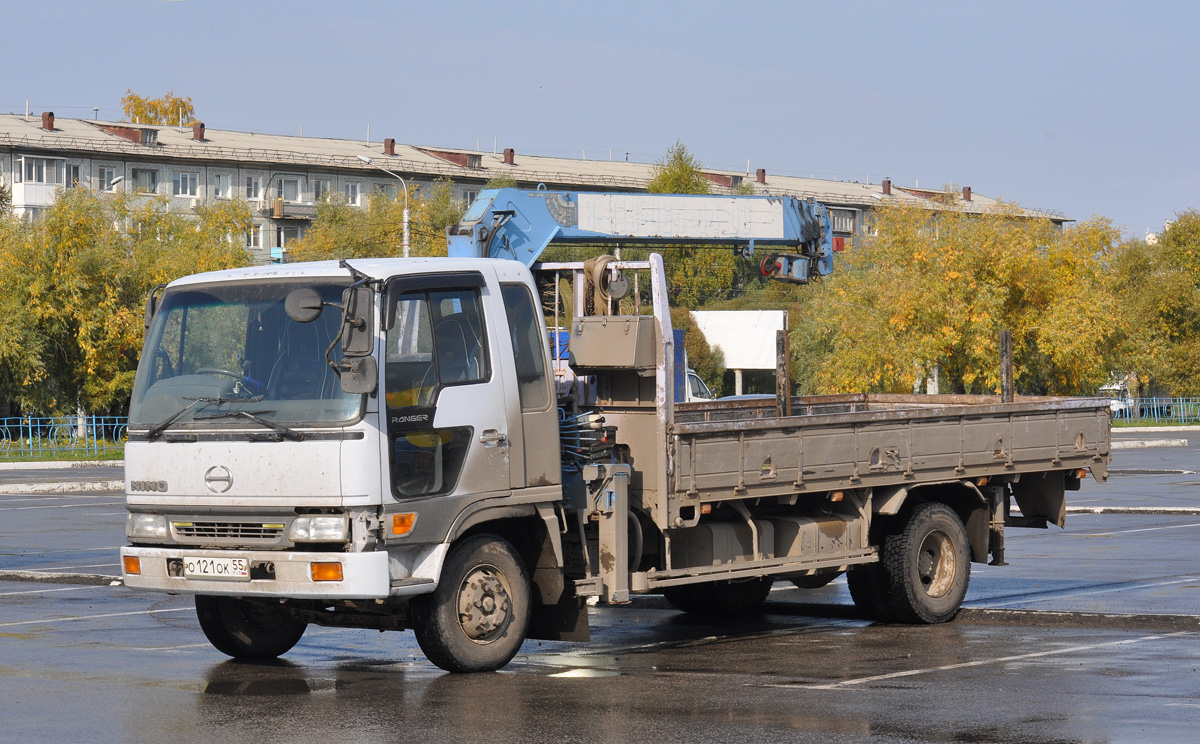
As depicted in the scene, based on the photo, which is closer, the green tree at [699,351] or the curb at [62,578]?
the curb at [62,578]

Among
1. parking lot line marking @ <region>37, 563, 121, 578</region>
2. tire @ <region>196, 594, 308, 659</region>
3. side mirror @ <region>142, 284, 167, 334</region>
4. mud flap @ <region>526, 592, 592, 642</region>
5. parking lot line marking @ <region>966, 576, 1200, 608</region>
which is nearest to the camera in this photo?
side mirror @ <region>142, 284, 167, 334</region>

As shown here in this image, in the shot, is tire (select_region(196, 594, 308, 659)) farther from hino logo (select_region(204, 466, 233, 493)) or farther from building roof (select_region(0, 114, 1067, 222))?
building roof (select_region(0, 114, 1067, 222))

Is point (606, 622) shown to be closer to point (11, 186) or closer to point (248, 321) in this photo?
point (248, 321)

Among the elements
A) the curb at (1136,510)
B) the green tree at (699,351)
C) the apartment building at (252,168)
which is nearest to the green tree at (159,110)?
the apartment building at (252,168)

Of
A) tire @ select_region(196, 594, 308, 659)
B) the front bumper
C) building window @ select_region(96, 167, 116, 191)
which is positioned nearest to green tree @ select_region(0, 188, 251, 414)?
building window @ select_region(96, 167, 116, 191)

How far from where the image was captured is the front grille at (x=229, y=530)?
8.89 m

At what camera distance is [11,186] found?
77000 millimetres

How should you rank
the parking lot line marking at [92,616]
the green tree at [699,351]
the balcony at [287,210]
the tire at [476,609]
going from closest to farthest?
the tire at [476,609], the parking lot line marking at [92,616], the green tree at [699,351], the balcony at [287,210]

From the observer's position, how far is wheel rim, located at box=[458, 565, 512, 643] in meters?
9.30

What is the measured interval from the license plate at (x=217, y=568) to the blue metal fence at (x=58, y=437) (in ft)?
110

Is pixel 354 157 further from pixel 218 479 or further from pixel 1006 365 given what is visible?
pixel 218 479

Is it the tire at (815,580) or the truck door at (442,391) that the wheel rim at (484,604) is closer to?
the truck door at (442,391)

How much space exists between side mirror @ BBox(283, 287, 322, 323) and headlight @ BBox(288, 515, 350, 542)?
1143mm

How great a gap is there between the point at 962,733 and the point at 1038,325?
45.8m
